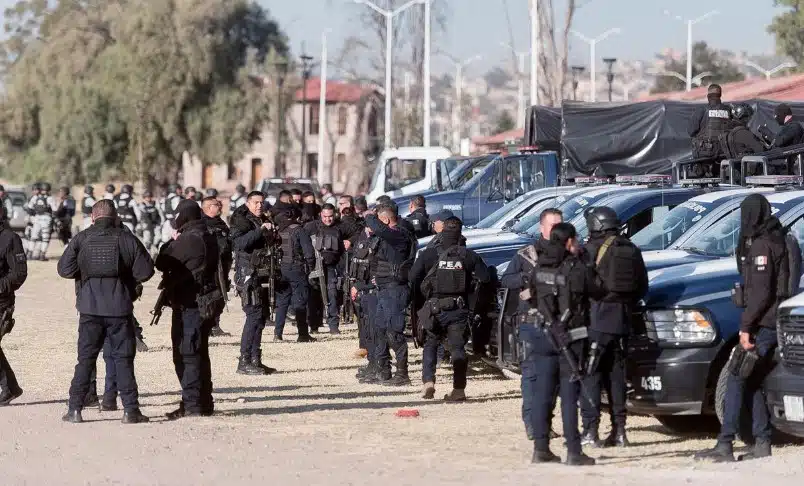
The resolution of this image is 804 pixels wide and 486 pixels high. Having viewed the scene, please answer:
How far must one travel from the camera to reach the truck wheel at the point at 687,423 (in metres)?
12.3

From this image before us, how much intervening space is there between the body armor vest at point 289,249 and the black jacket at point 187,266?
261 inches

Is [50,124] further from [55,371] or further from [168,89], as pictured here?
[55,371]

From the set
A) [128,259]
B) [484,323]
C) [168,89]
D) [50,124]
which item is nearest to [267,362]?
[484,323]

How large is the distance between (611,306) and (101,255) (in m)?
4.00

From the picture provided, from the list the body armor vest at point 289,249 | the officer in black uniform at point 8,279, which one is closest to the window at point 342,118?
the body armor vest at point 289,249

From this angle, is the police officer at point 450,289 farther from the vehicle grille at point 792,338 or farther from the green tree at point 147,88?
the green tree at point 147,88

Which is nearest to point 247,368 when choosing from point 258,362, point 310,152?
point 258,362

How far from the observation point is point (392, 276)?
1509 cm

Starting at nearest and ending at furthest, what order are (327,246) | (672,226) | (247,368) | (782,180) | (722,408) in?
(722,408)
(782,180)
(672,226)
(247,368)
(327,246)

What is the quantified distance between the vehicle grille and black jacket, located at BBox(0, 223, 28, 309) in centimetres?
629

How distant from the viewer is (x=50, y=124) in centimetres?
7275

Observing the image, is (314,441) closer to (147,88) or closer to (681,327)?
(681,327)

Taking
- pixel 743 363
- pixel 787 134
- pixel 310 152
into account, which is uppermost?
pixel 310 152

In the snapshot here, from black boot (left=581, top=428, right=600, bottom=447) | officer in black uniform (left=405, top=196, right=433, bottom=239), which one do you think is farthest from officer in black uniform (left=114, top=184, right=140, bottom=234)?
black boot (left=581, top=428, right=600, bottom=447)
